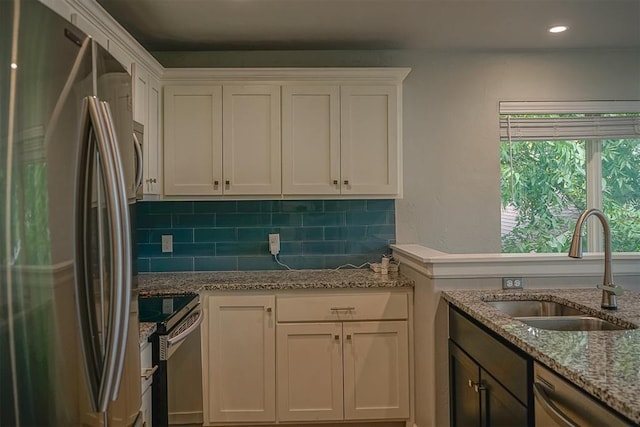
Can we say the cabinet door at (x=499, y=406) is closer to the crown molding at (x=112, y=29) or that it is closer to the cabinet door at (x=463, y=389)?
the cabinet door at (x=463, y=389)

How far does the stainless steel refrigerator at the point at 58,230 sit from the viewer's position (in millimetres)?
783

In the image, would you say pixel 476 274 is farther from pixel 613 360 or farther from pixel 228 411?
pixel 228 411

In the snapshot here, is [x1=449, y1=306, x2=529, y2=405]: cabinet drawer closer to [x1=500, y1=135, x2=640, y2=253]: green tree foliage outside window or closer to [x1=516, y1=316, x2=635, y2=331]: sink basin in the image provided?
[x1=516, y1=316, x2=635, y2=331]: sink basin

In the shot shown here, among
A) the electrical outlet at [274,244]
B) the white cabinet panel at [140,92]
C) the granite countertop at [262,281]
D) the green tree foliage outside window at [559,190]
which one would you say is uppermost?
the white cabinet panel at [140,92]

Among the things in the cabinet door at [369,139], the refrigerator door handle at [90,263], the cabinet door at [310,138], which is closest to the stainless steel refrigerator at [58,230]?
the refrigerator door handle at [90,263]

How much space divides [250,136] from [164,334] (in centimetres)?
146

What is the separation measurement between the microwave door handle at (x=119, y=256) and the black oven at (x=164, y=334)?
0.77 metres

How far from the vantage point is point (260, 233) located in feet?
10.3

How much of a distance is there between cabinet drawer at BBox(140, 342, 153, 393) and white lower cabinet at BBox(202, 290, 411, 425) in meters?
0.91

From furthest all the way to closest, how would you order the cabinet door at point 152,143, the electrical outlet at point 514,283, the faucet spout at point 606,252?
the cabinet door at point 152,143 → the electrical outlet at point 514,283 → the faucet spout at point 606,252

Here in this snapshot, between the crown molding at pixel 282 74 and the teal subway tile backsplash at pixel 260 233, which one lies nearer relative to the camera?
the crown molding at pixel 282 74

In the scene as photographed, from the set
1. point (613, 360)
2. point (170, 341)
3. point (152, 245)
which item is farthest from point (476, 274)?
point (152, 245)

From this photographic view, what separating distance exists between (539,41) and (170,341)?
3025mm

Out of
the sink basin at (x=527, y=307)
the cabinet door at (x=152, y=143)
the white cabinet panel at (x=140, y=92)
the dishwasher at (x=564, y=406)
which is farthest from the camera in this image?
the cabinet door at (x=152, y=143)
